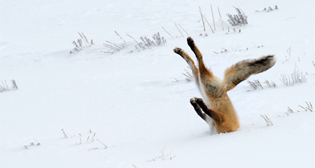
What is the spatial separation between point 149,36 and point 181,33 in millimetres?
1264

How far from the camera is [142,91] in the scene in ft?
23.9

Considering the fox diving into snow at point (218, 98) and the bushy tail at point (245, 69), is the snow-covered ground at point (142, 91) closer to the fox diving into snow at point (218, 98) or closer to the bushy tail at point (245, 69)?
the fox diving into snow at point (218, 98)

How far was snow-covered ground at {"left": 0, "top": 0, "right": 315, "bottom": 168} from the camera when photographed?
390 centimetres

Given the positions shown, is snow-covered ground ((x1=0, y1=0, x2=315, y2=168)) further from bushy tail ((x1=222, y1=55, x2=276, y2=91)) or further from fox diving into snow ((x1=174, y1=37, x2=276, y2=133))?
bushy tail ((x1=222, y1=55, x2=276, y2=91))

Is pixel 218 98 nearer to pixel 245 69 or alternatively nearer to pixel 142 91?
pixel 245 69

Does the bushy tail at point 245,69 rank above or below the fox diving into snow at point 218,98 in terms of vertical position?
above

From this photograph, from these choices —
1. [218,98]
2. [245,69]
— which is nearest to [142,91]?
[218,98]

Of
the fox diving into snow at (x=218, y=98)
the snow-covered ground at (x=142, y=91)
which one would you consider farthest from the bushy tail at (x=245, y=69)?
the snow-covered ground at (x=142, y=91)

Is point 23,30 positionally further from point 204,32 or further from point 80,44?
point 204,32

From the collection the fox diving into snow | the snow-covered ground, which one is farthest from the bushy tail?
the snow-covered ground

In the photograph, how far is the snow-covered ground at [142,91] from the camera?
12.8ft

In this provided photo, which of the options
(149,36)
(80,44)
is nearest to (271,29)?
(149,36)

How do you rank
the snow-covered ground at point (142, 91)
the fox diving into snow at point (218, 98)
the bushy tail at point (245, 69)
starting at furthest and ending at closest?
1. the fox diving into snow at point (218, 98)
2. the bushy tail at point (245, 69)
3. the snow-covered ground at point (142, 91)

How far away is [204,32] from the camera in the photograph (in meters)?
10.3
